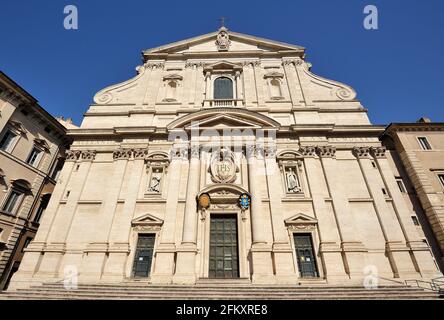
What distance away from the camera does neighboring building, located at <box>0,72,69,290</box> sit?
15562 millimetres

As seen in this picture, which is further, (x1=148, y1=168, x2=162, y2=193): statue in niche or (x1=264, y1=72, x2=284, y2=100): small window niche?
(x1=264, y1=72, x2=284, y2=100): small window niche

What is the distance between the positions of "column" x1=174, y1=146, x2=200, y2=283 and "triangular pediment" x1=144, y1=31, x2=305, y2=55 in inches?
473

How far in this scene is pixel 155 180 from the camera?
1636 centimetres

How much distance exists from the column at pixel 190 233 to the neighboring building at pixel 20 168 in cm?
1176

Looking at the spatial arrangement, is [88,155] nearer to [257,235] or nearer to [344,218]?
[257,235]

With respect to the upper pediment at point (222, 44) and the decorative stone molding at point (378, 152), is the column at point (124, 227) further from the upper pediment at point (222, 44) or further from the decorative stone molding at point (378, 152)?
the decorative stone molding at point (378, 152)

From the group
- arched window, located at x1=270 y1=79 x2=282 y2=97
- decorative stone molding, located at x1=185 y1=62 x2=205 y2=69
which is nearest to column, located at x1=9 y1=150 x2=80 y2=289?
decorative stone molding, located at x1=185 y1=62 x2=205 y2=69

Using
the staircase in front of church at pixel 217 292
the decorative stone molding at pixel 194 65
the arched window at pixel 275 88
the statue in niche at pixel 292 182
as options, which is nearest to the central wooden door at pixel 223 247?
the staircase in front of church at pixel 217 292

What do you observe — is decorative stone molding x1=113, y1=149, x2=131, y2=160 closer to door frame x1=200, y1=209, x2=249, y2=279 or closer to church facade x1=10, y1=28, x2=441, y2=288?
church facade x1=10, y1=28, x2=441, y2=288

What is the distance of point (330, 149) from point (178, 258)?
12270 mm

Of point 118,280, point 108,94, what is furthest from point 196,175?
point 108,94

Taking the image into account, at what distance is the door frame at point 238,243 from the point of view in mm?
13047

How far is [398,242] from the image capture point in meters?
13.4

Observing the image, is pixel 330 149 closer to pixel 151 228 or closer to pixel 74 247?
A: pixel 151 228
